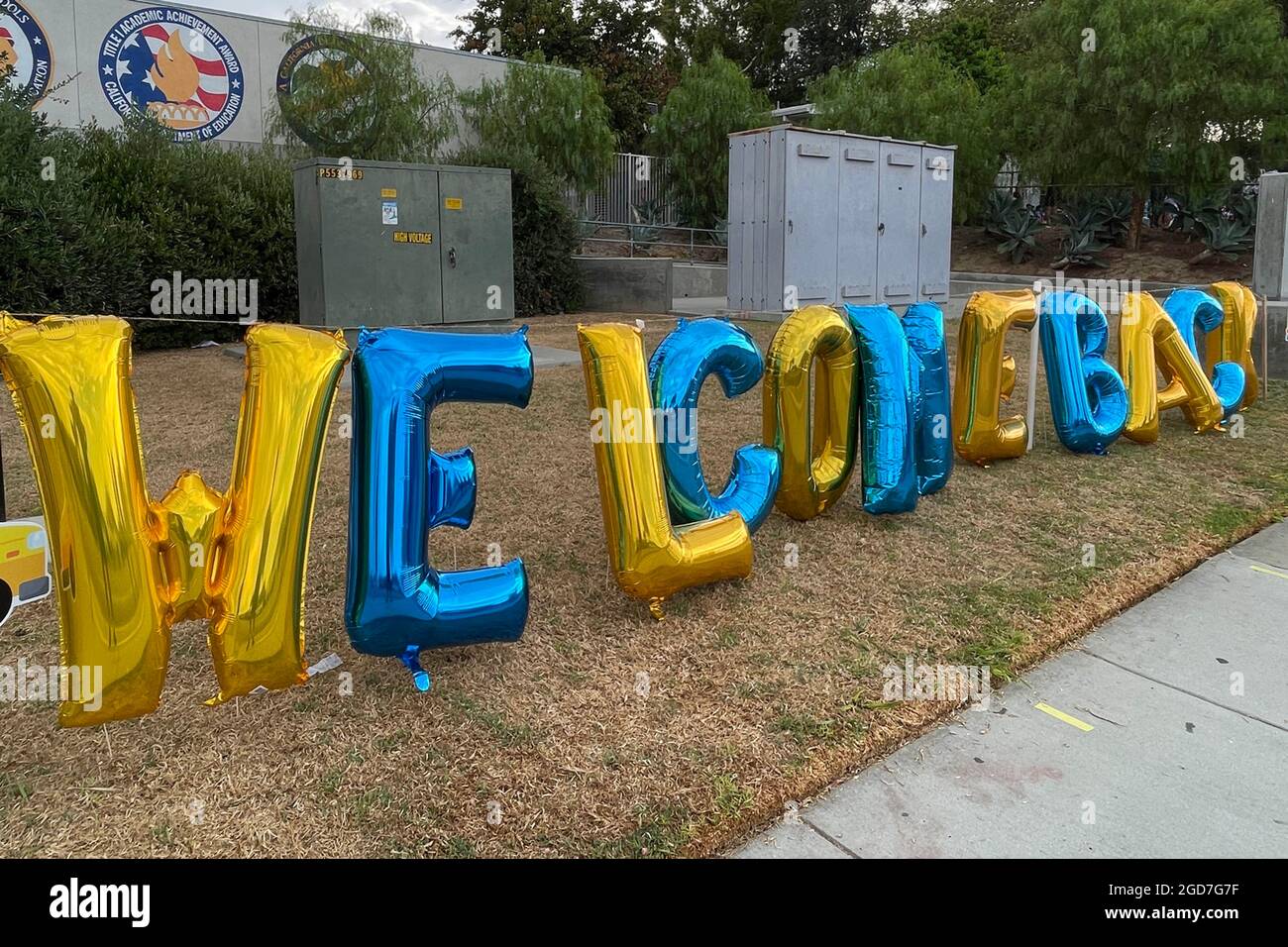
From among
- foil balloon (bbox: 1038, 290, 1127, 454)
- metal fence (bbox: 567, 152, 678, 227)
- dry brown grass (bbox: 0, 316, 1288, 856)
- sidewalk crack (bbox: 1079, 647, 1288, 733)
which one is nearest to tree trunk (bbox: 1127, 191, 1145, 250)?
metal fence (bbox: 567, 152, 678, 227)

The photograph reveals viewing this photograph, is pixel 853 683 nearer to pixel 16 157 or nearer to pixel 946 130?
pixel 16 157

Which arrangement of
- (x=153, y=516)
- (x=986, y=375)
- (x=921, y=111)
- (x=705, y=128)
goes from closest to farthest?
(x=153, y=516), (x=986, y=375), (x=921, y=111), (x=705, y=128)

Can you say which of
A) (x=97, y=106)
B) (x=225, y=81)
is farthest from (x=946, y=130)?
(x=97, y=106)

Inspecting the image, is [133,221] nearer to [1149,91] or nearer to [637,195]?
[637,195]

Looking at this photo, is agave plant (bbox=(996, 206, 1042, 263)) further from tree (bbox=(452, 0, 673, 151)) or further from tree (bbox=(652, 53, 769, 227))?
tree (bbox=(452, 0, 673, 151))

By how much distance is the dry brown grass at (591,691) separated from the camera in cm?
277

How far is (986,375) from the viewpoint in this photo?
5.86 metres

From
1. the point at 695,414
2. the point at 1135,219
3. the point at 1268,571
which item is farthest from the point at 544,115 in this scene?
the point at 1268,571

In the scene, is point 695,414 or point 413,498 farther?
point 695,414

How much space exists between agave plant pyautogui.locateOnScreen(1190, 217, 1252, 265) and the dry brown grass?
1595 centimetres

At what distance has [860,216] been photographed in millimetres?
13094

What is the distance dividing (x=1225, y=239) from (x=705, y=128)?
10643mm

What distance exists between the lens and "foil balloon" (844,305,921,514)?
4883mm

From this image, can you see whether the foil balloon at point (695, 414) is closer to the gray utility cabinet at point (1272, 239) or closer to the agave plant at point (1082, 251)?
the gray utility cabinet at point (1272, 239)
